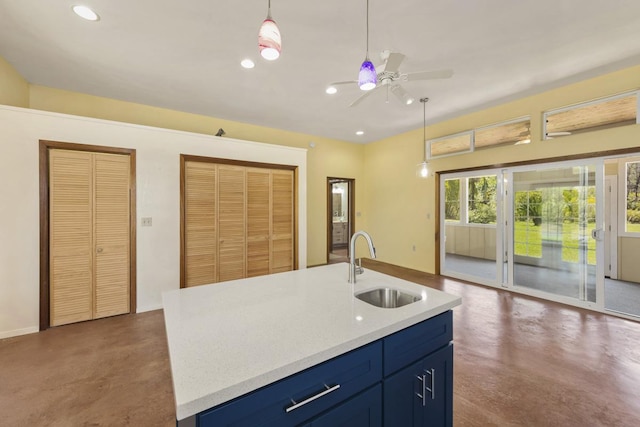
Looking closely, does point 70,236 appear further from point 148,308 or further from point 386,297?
point 386,297

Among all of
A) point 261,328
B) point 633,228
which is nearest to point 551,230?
point 633,228

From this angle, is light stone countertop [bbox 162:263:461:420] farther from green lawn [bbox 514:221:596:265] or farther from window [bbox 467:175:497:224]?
window [bbox 467:175:497:224]

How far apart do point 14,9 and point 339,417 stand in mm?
3817

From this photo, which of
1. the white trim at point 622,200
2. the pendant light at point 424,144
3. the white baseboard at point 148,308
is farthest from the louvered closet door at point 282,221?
the white trim at point 622,200

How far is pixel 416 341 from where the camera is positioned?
1.30 meters

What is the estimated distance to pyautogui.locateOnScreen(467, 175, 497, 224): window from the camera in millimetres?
4441

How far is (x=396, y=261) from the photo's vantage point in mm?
6004

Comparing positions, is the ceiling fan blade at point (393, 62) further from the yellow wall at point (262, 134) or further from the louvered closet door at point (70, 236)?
the louvered closet door at point (70, 236)

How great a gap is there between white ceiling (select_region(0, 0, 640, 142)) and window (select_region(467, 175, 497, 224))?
1.37 metres

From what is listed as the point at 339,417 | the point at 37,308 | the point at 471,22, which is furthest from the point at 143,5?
the point at 37,308

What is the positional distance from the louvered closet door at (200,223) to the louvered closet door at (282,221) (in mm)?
973

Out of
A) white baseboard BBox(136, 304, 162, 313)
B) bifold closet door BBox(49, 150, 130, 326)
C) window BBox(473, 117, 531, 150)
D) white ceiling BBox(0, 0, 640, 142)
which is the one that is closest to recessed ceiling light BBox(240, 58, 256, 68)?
white ceiling BBox(0, 0, 640, 142)

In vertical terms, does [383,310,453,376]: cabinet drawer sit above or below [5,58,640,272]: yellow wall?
below

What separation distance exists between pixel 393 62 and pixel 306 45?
3.11ft
